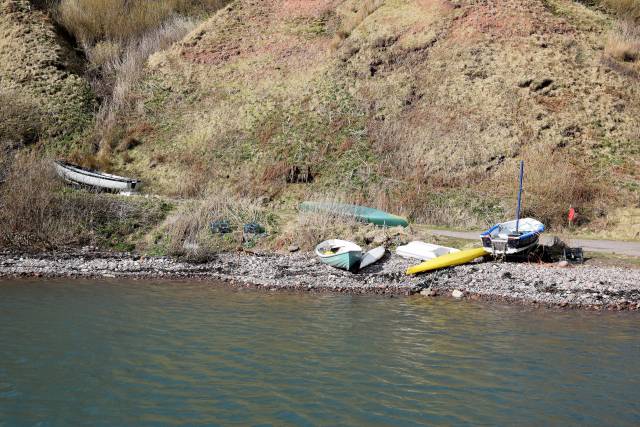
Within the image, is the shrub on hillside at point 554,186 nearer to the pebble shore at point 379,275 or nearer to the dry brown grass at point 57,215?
the pebble shore at point 379,275

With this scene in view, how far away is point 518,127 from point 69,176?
64.5 feet

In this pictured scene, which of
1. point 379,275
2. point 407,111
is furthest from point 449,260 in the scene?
point 407,111

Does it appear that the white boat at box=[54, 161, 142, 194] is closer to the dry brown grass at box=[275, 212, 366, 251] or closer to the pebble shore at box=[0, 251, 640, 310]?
the pebble shore at box=[0, 251, 640, 310]

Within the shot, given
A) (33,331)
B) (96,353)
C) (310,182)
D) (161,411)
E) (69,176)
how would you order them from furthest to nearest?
(310,182), (69,176), (33,331), (96,353), (161,411)

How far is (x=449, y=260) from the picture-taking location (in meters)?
16.7

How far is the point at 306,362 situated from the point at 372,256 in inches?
313

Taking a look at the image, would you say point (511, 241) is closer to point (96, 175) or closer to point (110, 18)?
point (96, 175)

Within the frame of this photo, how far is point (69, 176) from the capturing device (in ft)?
84.6

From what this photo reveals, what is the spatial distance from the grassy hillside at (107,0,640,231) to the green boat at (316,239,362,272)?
657 cm

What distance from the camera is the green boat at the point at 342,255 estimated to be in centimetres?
1647

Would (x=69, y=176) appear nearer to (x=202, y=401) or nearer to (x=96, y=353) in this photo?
(x=96, y=353)

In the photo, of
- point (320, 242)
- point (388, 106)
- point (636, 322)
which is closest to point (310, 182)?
point (388, 106)

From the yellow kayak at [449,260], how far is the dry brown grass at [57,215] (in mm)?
9537

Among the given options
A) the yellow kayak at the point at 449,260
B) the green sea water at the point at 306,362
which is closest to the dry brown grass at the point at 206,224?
the green sea water at the point at 306,362
